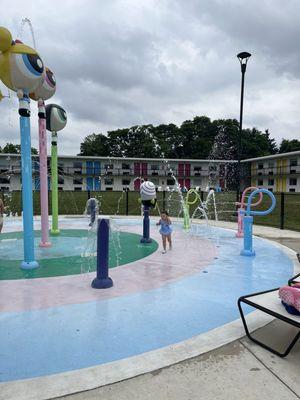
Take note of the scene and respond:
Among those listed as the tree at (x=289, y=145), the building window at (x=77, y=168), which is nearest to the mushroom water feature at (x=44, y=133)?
the building window at (x=77, y=168)

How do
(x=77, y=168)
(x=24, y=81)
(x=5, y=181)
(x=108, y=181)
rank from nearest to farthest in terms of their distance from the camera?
1. (x=24, y=81)
2. (x=5, y=181)
3. (x=77, y=168)
4. (x=108, y=181)

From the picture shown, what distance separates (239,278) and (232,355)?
9.78 ft

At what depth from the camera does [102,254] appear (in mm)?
5449

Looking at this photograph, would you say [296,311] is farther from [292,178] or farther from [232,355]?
[292,178]

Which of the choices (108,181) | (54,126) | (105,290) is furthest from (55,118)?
(108,181)

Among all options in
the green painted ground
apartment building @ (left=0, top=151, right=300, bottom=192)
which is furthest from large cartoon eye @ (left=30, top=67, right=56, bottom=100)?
apartment building @ (left=0, top=151, right=300, bottom=192)

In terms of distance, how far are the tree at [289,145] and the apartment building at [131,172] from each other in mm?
25343

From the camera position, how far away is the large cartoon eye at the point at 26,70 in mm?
6035

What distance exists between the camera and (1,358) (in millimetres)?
3322

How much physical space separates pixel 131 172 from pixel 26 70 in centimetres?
5062

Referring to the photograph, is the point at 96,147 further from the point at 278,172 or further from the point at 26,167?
the point at 26,167

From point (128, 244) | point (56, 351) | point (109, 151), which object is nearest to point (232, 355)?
point (56, 351)

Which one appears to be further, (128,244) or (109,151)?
(109,151)

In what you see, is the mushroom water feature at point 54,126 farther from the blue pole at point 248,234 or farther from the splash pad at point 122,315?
the blue pole at point 248,234
